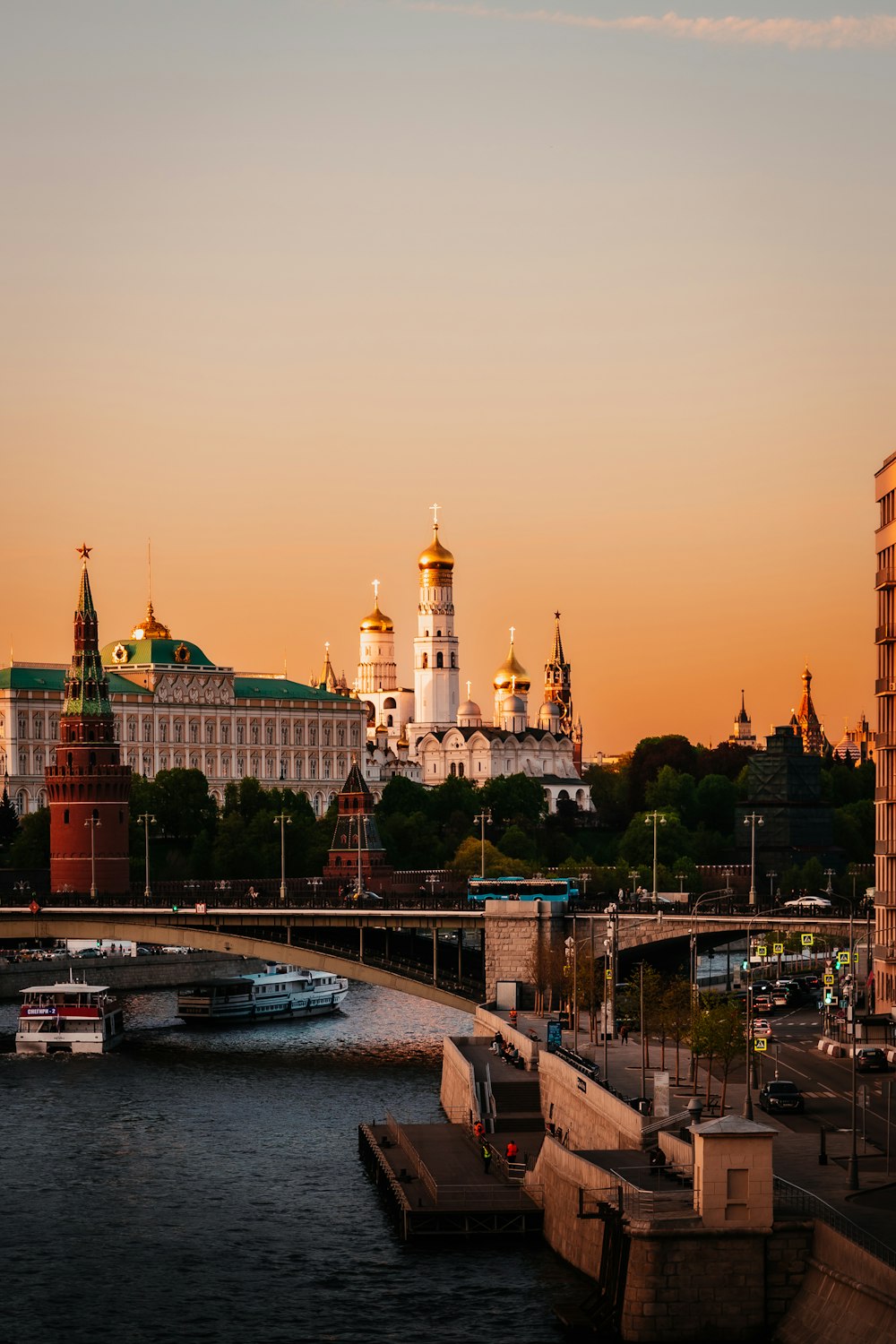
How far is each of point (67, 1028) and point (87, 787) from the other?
55.0 m

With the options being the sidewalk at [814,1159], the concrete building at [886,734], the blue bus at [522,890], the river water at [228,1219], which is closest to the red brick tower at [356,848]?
the blue bus at [522,890]

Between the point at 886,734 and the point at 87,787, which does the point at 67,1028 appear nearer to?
the point at 886,734

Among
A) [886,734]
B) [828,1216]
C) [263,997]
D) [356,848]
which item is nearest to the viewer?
[828,1216]

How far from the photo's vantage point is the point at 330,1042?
124 m

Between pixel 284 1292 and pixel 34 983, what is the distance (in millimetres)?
89422

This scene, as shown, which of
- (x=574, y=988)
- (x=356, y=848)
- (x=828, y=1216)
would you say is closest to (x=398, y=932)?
(x=574, y=988)

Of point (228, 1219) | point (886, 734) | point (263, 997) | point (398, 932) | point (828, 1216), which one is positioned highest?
point (886, 734)

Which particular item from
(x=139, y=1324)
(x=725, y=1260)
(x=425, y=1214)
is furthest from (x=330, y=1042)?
(x=725, y=1260)

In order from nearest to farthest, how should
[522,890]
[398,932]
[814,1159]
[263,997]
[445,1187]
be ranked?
[814,1159], [445,1187], [522,890], [398,932], [263,997]

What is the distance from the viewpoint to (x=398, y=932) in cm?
12750

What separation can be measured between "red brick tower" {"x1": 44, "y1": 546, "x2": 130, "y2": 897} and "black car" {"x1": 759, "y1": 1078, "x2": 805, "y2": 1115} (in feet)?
339

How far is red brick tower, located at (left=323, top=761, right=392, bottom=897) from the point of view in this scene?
599ft

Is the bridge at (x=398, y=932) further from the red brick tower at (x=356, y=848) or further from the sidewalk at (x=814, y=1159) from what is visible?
the red brick tower at (x=356, y=848)

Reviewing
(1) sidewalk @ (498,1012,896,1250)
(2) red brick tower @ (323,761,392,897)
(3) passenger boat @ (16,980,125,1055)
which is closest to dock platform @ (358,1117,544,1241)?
(1) sidewalk @ (498,1012,896,1250)
